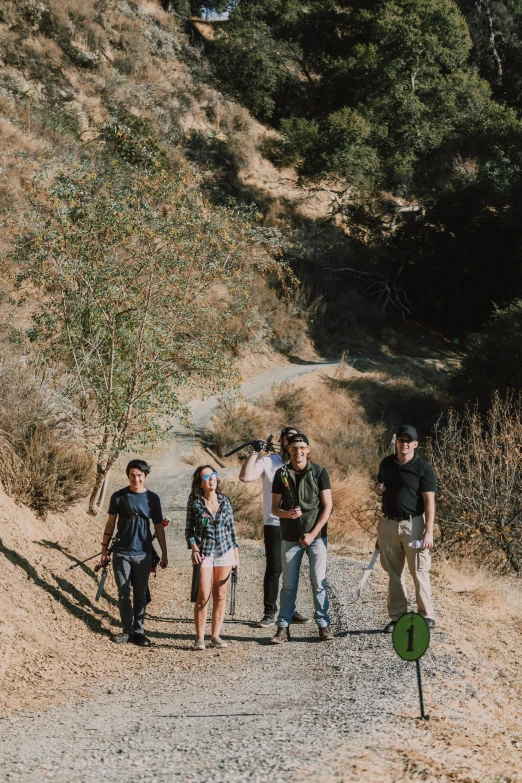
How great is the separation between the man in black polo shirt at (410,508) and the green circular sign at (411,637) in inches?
87.5

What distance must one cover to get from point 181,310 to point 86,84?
26.7 metres

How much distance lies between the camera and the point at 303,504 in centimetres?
693

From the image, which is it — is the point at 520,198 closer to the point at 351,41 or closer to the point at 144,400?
the point at 351,41

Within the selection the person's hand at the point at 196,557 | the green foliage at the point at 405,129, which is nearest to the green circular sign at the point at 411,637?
the person's hand at the point at 196,557

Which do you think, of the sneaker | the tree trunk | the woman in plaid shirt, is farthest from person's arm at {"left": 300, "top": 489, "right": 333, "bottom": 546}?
the tree trunk

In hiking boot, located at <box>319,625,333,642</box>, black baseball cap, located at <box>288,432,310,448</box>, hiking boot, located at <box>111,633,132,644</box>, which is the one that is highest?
black baseball cap, located at <box>288,432,310,448</box>

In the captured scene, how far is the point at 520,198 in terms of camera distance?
31.8m

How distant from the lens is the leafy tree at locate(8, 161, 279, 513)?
10.5 meters

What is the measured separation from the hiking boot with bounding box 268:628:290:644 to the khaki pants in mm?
964

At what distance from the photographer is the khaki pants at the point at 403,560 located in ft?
23.0

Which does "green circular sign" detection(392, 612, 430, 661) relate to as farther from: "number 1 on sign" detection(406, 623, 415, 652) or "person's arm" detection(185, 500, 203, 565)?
"person's arm" detection(185, 500, 203, 565)

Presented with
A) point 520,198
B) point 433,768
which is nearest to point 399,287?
point 520,198

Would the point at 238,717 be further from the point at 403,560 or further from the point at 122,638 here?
the point at 403,560

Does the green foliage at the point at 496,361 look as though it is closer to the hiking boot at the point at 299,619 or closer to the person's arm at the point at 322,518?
the hiking boot at the point at 299,619
